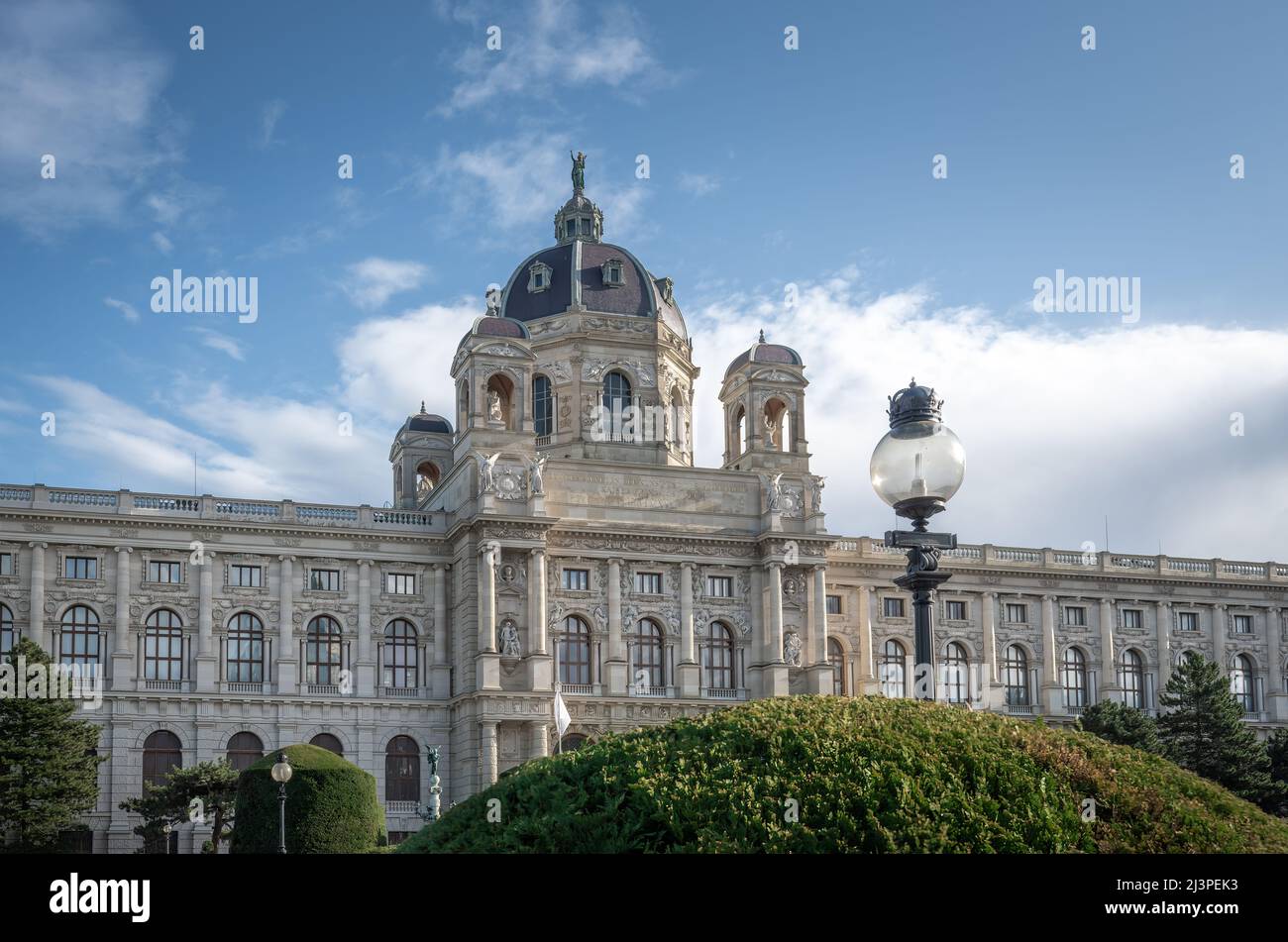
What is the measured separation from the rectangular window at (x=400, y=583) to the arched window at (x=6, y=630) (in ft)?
51.8

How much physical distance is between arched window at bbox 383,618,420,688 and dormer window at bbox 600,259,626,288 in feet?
74.0

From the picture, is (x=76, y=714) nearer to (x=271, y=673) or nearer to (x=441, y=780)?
(x=271, y=673)

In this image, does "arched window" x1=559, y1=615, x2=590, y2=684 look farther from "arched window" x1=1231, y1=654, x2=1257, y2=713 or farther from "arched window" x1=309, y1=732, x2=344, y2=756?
"arched window" x1=1231, y1=654, x2=1257, y2=713

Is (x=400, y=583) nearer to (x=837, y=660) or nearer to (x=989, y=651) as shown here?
(x=837, y=660)

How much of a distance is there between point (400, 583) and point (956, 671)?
2875cm

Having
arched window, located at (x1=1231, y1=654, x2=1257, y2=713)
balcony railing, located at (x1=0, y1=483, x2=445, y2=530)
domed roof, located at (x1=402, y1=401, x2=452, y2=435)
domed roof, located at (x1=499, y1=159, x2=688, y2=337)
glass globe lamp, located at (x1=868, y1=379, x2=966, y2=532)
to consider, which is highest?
domed roof, located at (x1=499, y1=159, x2=688, y2=337)

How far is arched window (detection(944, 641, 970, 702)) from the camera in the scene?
265 feet

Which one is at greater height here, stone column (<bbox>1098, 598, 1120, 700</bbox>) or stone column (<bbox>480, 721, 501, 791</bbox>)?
stone column (<bbox>1098, 598, 1120, 700</bbox>)

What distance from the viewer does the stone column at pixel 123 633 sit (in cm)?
6712

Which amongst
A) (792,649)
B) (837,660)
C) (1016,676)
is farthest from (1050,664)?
(792,649)

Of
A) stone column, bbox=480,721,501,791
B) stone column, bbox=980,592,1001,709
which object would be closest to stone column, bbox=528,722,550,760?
stone column, bbox=480,721,501,791

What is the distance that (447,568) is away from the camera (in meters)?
73.4
